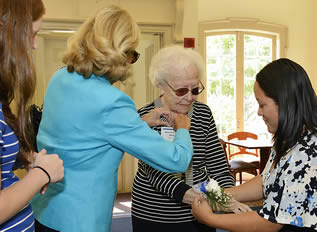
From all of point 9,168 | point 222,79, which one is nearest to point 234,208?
point 9,168

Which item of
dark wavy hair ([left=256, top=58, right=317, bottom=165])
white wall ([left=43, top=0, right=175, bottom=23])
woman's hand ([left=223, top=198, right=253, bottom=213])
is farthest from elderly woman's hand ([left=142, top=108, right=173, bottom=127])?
white wall ([left=43, top=0, right=175, bottom=23])

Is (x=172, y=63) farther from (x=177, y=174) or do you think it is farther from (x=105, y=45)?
(x=105, y=45)

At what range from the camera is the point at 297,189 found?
4.86 ft

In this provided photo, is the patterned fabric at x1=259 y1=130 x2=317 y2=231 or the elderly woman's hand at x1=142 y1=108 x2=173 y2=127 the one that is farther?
the elderly woman's hand at x1=142 y1=108 x2=173 y2=127

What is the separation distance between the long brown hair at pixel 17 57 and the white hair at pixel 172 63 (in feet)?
3.35

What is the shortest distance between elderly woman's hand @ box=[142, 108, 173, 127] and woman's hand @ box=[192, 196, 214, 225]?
0.48 metres

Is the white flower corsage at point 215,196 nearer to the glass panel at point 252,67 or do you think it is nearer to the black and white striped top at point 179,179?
the black and white striped top at point 179,179

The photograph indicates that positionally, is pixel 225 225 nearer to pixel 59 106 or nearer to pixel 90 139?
pixel 90 139

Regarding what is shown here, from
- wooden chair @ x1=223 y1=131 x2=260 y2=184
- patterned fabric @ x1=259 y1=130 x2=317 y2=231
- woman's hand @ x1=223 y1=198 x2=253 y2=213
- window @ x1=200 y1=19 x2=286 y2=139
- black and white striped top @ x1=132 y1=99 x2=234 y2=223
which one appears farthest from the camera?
window @ x1=200 y1=19 x2=286 y2=139

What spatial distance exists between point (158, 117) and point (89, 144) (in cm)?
73

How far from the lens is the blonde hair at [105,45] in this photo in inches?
59.6

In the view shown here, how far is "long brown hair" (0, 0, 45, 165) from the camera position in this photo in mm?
1242

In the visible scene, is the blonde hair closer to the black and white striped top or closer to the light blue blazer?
the light blue blazer

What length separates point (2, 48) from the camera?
1.24m
